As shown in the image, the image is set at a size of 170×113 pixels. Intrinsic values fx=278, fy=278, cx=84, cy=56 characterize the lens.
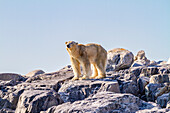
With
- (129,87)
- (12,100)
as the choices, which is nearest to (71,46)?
(129,87)

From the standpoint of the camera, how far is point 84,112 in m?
8.80

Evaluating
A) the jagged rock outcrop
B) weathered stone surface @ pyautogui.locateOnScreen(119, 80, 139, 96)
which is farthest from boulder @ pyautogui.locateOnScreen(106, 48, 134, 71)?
the jagged rock outcrop

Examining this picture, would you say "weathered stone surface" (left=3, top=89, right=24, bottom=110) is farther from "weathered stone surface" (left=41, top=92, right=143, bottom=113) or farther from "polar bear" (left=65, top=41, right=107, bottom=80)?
"weathered stone surface" (left=41, top=92, right=143, bottom=113)

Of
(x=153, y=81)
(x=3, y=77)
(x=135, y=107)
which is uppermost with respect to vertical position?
(x=3, y=77)

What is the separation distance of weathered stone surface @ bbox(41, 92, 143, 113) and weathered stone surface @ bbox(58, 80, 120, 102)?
3842mm

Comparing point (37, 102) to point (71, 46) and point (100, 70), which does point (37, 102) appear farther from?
point (100, 70)

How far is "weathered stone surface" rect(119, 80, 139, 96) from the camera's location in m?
15.6

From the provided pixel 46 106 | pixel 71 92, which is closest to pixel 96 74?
pixel 71 92

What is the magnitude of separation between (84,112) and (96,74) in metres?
8.50

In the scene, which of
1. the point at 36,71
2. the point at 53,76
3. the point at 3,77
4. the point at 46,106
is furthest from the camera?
the point at 36,71

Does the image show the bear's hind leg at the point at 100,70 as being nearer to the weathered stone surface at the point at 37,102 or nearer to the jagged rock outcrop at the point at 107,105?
the weathered stone surface at the point at 37,102

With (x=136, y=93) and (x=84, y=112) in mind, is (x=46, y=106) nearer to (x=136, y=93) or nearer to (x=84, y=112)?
(x=84, y=112)

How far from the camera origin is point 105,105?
360 inches

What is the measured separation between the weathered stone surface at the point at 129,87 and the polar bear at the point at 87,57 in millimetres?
1329
